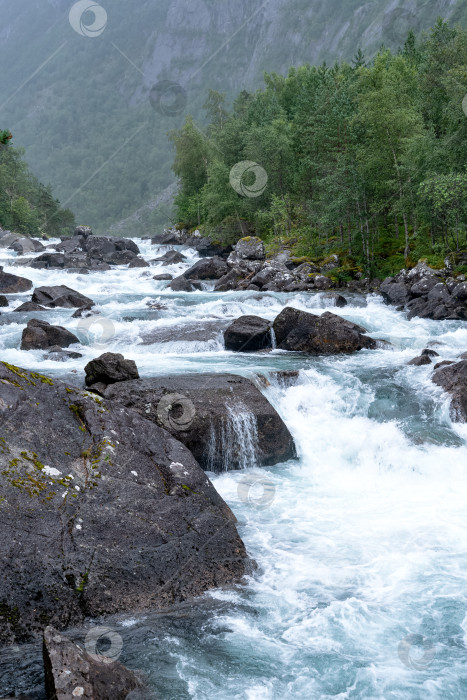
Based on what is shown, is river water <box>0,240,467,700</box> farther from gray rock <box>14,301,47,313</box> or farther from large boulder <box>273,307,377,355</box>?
gray rock <box>14,301,47,313</box>

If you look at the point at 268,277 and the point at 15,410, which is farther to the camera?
the point at 268,277

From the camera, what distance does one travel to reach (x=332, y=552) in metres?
8.76

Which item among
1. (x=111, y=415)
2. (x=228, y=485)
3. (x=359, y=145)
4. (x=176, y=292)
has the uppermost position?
(x=359, y=145)

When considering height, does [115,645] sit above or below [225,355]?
below

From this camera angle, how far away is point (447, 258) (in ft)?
105

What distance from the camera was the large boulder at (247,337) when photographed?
20109 millimetres

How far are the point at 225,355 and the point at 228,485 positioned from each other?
27.3 feet

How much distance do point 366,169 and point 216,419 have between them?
32.1 m

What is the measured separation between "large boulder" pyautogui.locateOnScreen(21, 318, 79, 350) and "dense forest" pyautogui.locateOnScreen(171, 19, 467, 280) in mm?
20103

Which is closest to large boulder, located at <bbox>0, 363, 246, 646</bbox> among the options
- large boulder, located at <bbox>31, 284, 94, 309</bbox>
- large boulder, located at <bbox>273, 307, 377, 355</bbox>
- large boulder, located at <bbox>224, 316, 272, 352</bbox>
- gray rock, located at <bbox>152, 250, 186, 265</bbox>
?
large boulder, located at <bbox>224, 316, 272, 352</bbox>

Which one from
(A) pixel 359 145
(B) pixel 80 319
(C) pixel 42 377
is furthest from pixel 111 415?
(A) pixel 359 145

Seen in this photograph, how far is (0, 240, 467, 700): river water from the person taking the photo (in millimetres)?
6059

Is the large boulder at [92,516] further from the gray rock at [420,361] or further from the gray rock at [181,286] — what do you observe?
the gray rock at [181,286]

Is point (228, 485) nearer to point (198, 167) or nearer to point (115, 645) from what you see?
point (115, 645)
